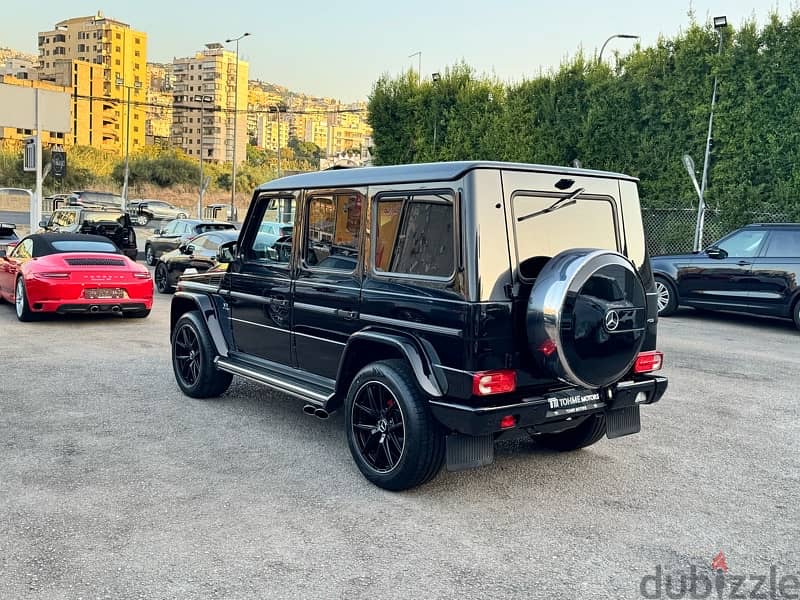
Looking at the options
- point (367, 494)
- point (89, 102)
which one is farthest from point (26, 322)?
point (89, 102)

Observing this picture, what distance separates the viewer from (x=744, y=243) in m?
13.0

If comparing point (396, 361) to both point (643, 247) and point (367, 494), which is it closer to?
point (367, 494)

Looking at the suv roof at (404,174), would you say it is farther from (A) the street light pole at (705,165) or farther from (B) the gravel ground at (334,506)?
(A) the street light pole at (705,165)

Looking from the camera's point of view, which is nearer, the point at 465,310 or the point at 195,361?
the point at 465,310

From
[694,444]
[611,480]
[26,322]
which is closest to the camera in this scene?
[611,480]

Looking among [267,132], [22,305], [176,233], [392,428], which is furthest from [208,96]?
[392,428]

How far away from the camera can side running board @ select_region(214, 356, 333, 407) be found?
17.1 feet

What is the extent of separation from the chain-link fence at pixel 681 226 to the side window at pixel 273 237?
506 inches

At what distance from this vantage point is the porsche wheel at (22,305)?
11.1 metres

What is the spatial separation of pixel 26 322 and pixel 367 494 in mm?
8453

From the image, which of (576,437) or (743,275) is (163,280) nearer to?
(743,275)

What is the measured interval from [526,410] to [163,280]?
1247 centimetres

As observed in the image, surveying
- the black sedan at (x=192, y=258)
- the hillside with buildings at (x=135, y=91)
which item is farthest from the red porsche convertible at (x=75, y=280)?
the hillside with buildings at (x=135, y=91)

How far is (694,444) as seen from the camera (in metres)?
5.84
